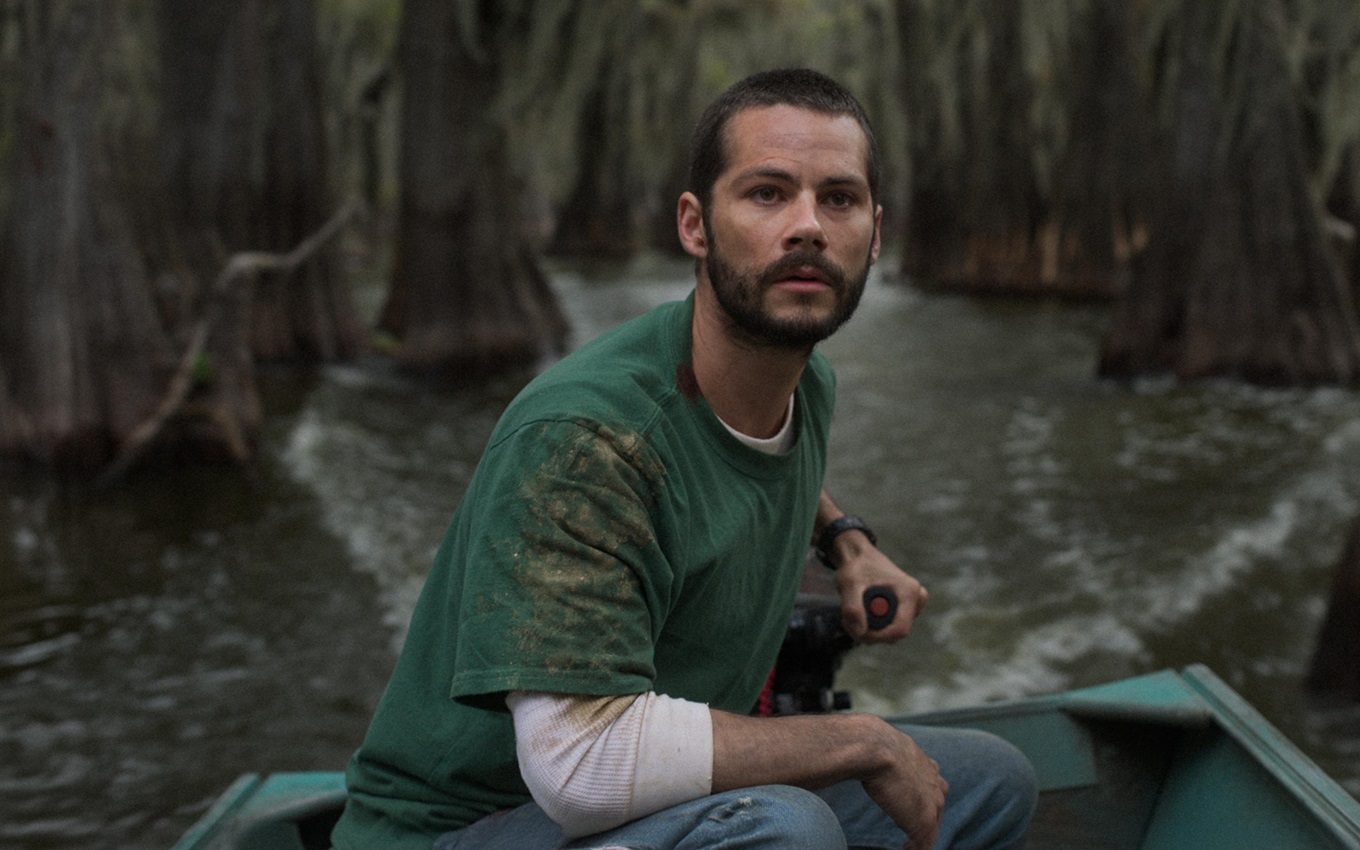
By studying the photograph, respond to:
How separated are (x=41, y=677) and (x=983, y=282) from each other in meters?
19.5

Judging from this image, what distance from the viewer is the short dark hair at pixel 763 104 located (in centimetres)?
209

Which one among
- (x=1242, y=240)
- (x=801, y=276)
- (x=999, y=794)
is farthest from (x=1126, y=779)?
(x=1242, y=240)

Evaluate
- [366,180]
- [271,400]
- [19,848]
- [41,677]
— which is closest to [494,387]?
[271,400]

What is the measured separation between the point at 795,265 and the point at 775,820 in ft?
2.50

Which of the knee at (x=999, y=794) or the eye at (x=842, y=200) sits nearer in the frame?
the eye at (x=842, y=200)

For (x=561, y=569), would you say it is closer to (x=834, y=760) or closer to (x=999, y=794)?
(x=834, y=760)

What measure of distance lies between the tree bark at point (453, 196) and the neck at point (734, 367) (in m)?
12.0

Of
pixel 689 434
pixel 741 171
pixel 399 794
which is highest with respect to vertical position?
pixel 741 171

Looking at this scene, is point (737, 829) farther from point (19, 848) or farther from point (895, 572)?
point (19, 848)

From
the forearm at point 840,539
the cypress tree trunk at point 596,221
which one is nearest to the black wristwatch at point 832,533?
the forearm at point 840,539

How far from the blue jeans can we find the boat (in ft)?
1.54

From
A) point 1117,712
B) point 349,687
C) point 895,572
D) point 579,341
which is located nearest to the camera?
point 895,572

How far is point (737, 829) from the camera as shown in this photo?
1.84 m

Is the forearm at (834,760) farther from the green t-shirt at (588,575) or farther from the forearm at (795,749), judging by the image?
the green t-shirt at (588,575)
